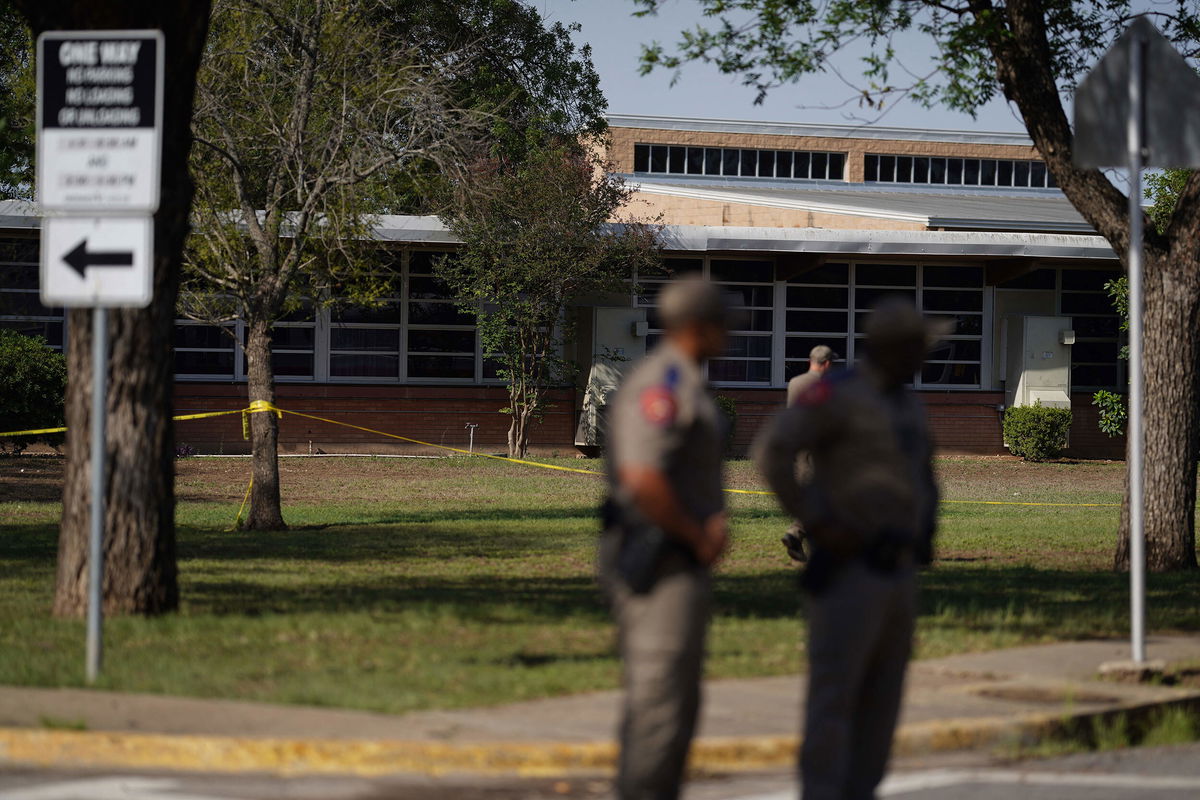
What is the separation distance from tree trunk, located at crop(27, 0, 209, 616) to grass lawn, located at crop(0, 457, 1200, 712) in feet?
1.08

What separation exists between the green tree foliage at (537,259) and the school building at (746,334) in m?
1.19

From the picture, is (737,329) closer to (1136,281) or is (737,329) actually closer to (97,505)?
(1136,281)

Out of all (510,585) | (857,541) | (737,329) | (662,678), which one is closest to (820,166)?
(737,329)

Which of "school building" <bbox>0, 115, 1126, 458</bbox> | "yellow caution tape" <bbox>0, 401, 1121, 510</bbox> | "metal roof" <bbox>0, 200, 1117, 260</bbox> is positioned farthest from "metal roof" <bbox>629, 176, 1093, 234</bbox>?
"yellow caution tape" <bbox>0, 401, 1121, 510</bbox>

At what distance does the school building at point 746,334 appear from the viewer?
32.3 metres

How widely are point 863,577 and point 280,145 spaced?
1405 cm

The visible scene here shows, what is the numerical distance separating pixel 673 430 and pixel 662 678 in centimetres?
78

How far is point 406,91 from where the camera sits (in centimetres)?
1838

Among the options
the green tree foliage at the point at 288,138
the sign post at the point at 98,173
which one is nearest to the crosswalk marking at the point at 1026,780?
the sign post at the point at 98,173

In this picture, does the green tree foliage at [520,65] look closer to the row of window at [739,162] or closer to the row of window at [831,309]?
the row of window at [831,309]

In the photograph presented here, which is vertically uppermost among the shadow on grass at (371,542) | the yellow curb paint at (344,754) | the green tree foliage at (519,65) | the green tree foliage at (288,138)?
the green tree foliage at (519,65)

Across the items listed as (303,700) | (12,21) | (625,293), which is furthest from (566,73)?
(303,700)

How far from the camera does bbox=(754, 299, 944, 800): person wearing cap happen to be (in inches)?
193

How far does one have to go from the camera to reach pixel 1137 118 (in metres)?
8.67
